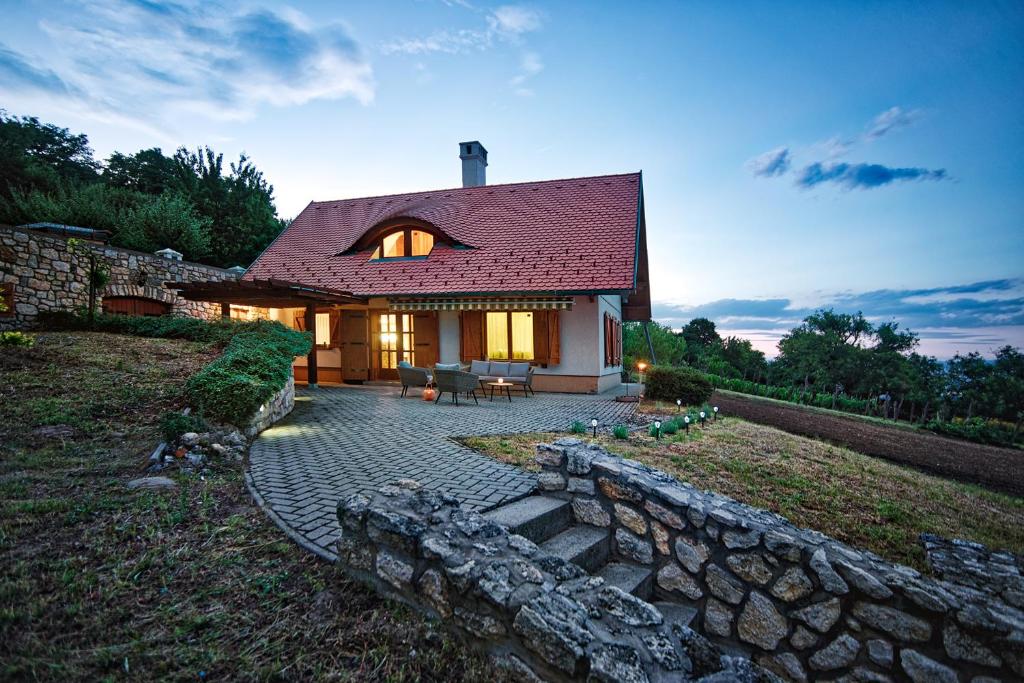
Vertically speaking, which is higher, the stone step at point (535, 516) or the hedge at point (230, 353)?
the hedge at point (230, 353)

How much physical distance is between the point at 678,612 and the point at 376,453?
3495 millimetres

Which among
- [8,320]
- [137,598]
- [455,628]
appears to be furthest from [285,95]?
[455,628]

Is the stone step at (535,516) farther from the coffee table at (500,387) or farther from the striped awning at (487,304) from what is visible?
the striped awning at (487,304)

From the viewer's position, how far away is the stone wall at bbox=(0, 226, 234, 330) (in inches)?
357

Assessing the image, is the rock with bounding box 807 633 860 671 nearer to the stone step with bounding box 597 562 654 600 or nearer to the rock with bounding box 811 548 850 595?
the rock with bounding box 811 548 850 595

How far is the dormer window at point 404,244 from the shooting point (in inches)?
534

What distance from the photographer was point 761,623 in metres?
2.50

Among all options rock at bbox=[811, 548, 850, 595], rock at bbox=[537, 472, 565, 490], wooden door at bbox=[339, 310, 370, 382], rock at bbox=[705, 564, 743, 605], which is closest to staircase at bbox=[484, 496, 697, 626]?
rock at bbox=[537, 472, 565, 490]

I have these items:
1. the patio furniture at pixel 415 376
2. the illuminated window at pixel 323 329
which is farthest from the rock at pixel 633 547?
the illuminated window at pixel 323 329

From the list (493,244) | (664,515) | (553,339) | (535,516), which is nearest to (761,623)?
(664,515)

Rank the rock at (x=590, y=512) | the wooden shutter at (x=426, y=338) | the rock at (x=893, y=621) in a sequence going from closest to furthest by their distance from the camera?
1. the rock at (x=893, y=621)
2. the rock at (x=590, y=512)
3. the wooden shutter at (x=426, y=338)

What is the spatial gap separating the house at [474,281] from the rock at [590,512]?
24.1 feet

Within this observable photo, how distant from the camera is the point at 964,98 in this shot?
10.3 metres

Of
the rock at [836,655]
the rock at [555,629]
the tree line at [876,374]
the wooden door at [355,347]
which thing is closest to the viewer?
the rock at [555,629]
